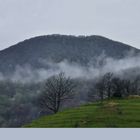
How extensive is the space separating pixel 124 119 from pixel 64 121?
12.5 metres

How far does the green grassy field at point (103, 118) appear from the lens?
80969mm

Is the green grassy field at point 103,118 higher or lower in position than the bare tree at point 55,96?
lower

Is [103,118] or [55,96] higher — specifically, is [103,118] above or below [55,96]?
A: below

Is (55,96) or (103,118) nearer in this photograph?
(103,118)

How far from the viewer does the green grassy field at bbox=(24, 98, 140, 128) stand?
8097cm

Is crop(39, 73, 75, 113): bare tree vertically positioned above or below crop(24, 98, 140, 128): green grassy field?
above

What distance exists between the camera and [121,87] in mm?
165375

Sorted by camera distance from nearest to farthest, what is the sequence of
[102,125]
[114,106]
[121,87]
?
1. [102,125]
2. [114,106]
3. [121,87]

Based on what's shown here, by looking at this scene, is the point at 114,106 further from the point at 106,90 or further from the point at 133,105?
the point at 106,90

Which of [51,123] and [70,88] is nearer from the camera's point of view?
[51,123]

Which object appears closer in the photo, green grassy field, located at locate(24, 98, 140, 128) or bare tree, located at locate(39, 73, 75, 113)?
green grassy field, located at locate(24, 98, 140, 128)

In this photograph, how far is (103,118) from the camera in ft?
284

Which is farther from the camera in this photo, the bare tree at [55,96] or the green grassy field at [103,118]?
the bare tree at [55,96]

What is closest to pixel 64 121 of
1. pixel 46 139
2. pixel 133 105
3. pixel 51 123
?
pixel 51 123
